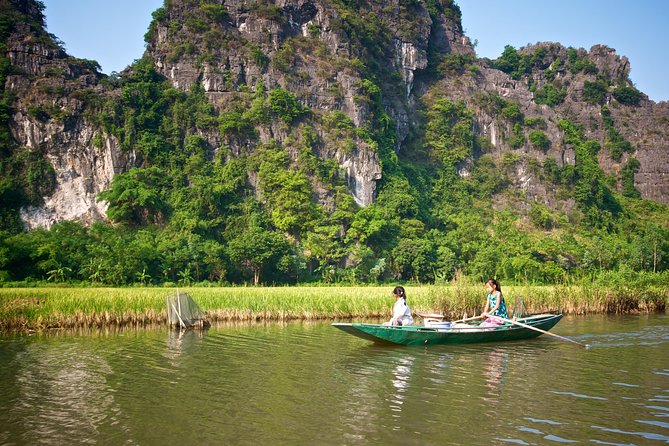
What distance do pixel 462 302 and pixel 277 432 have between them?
45.1ft

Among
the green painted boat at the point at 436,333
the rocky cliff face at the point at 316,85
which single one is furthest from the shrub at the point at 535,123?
the green painted boat at the point at 436,333

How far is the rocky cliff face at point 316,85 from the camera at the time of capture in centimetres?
6012

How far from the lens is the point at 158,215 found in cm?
6056

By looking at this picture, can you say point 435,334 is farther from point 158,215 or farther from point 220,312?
point 158,215

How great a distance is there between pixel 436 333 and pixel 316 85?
59479 mm

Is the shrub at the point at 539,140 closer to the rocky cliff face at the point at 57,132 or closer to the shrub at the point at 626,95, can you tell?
the shrub at the point at 626,95

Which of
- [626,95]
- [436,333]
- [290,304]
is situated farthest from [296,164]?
[626,95]

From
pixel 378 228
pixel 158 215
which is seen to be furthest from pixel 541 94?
pixel 158 215

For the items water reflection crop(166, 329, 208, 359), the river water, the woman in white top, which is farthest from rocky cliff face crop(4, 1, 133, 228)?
the woman in white top

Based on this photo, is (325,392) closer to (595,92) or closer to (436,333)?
(436,333)

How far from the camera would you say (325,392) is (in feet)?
34.7

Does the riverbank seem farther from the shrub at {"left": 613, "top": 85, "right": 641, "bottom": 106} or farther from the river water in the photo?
the shrub at {"left": 613, "top": 85, "right": 641, "bottom": 106}

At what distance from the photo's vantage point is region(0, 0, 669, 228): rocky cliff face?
197 feet

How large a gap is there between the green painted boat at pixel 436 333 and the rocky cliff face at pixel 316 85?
157ft
